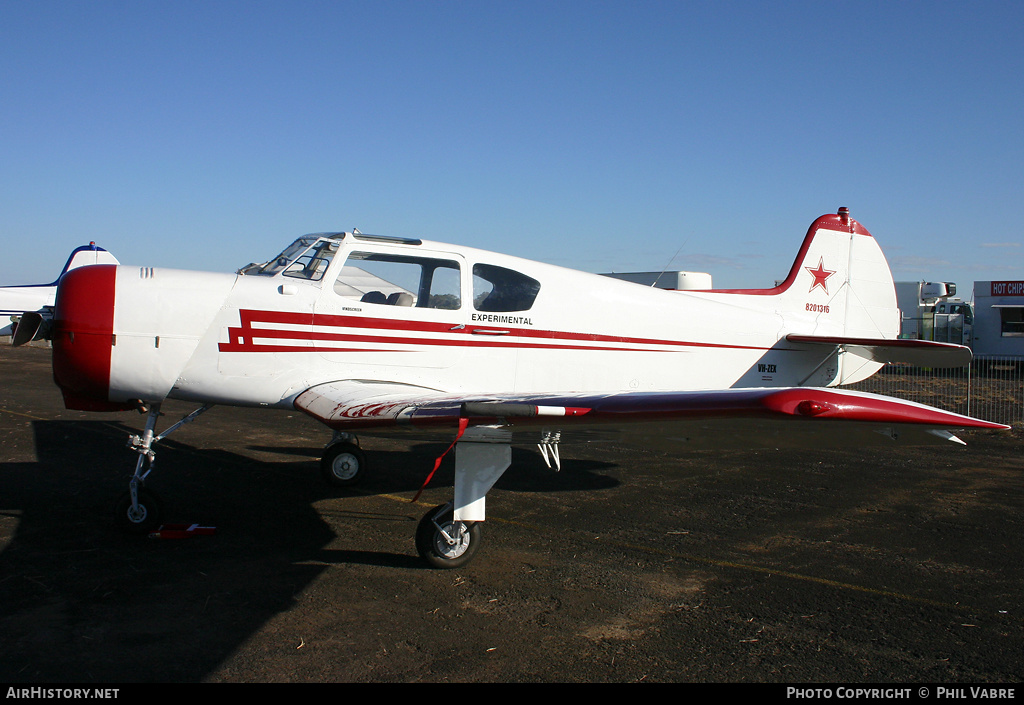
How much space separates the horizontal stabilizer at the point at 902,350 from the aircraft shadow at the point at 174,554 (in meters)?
2.98

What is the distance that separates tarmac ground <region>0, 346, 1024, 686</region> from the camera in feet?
11.6

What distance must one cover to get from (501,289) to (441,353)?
2.69 ft

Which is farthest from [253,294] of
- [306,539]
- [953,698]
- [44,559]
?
[953,698]

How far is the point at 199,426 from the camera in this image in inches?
431

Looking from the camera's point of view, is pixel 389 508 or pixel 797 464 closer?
pixel 389 508

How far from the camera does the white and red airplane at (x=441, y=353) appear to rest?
4.46m

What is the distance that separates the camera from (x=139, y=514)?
542 centimetres

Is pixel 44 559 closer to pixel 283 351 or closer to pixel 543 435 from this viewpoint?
pixel 283 351

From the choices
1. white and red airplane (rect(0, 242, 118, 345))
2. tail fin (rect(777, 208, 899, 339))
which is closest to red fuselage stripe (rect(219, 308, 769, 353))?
tail fin (rect(777, 208, 899, 339))

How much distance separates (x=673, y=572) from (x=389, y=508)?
2797 millimetres

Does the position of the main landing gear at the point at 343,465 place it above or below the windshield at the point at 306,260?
below

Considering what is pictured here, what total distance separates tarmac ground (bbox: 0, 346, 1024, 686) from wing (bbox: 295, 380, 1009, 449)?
3.27 ft

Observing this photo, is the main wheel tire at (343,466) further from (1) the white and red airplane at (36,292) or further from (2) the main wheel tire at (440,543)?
(1) the white and red airplane at (36,292)

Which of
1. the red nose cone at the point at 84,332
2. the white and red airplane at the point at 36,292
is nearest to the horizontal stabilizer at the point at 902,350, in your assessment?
the red nose cone at the point at 84,332
